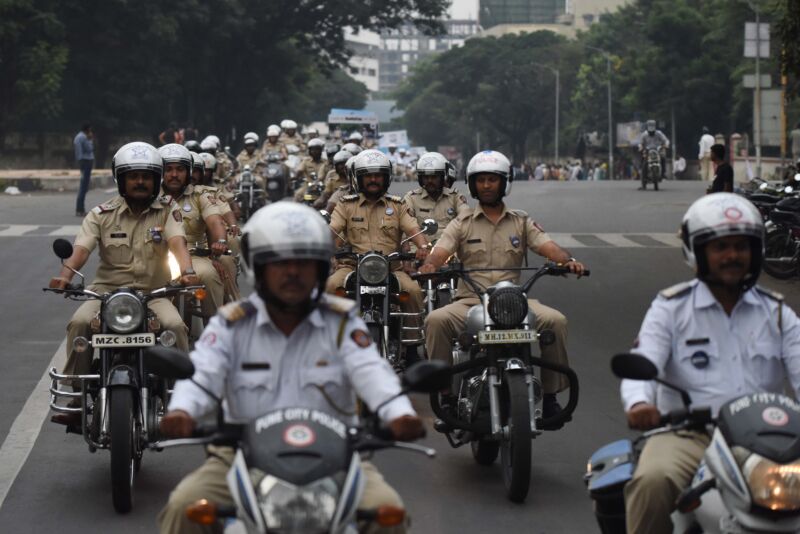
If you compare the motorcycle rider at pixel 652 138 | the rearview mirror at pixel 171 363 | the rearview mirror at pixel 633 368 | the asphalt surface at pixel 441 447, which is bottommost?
the asphalt surface at pixel 441 447

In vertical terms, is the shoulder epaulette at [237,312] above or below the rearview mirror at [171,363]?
above

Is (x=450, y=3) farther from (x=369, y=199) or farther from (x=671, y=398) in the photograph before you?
(x=671, y=398)

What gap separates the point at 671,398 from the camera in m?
5.72

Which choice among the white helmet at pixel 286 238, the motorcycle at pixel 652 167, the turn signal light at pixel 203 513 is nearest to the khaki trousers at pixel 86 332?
the white helmet at pixel 286 238

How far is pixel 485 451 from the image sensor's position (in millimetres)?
9414

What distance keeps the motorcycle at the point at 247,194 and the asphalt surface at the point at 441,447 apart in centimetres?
397

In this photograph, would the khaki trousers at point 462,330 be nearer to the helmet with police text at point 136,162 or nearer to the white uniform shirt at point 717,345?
the helmet with police text at point 136,162

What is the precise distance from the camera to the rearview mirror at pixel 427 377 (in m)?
4.82

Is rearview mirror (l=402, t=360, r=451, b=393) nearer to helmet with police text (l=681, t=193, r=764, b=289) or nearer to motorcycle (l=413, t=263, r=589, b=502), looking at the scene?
helmet with police text (l=681, t=193, r=764, b=289)

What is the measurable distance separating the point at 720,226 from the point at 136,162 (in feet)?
15.4

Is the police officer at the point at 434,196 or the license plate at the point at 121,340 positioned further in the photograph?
the police officer at the point at 434,196

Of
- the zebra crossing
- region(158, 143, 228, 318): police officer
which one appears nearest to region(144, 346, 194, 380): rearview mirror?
region(158, 143, 228, 318): police officer

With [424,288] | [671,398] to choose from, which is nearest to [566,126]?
[424,288]

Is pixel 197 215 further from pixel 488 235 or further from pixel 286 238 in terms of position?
pixel 286 238
